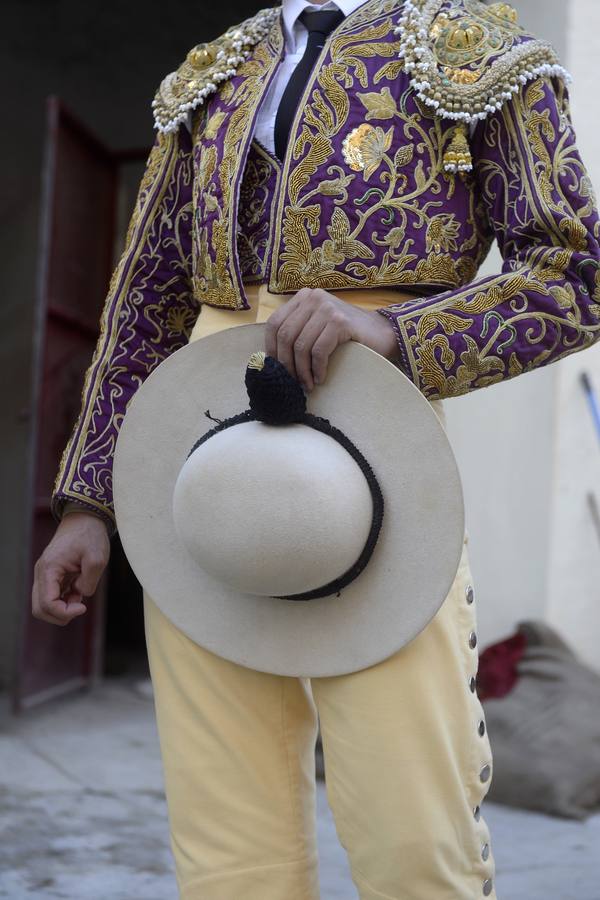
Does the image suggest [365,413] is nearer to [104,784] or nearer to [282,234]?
[282,234]

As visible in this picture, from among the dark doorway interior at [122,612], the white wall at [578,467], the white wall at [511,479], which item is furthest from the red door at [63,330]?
the white wall at [578,467]

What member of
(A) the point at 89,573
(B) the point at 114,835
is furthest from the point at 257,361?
(B) the point at 114,835

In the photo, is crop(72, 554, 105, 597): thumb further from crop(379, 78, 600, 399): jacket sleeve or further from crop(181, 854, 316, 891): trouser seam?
crop(379, 78, 600, 399): jacket sleeve

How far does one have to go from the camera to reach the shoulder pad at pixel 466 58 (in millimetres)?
1255

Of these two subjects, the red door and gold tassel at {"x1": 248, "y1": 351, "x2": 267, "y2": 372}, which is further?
the red door

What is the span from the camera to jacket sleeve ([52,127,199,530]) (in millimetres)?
1474

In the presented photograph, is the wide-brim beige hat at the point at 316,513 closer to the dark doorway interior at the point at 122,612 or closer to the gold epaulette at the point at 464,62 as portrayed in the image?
the gold epaulette at the point at 464,62

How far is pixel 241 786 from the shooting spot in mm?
1266

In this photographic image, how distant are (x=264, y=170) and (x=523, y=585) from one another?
2369 millimetres

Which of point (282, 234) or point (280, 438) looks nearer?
point (280, 438)

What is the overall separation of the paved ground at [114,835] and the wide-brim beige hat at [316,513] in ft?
4.46

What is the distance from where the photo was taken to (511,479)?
3.53m

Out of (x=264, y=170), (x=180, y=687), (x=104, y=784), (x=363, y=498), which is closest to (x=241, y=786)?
(x=180, y=687)

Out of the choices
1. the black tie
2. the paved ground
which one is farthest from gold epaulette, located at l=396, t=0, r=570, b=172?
the paved ground
